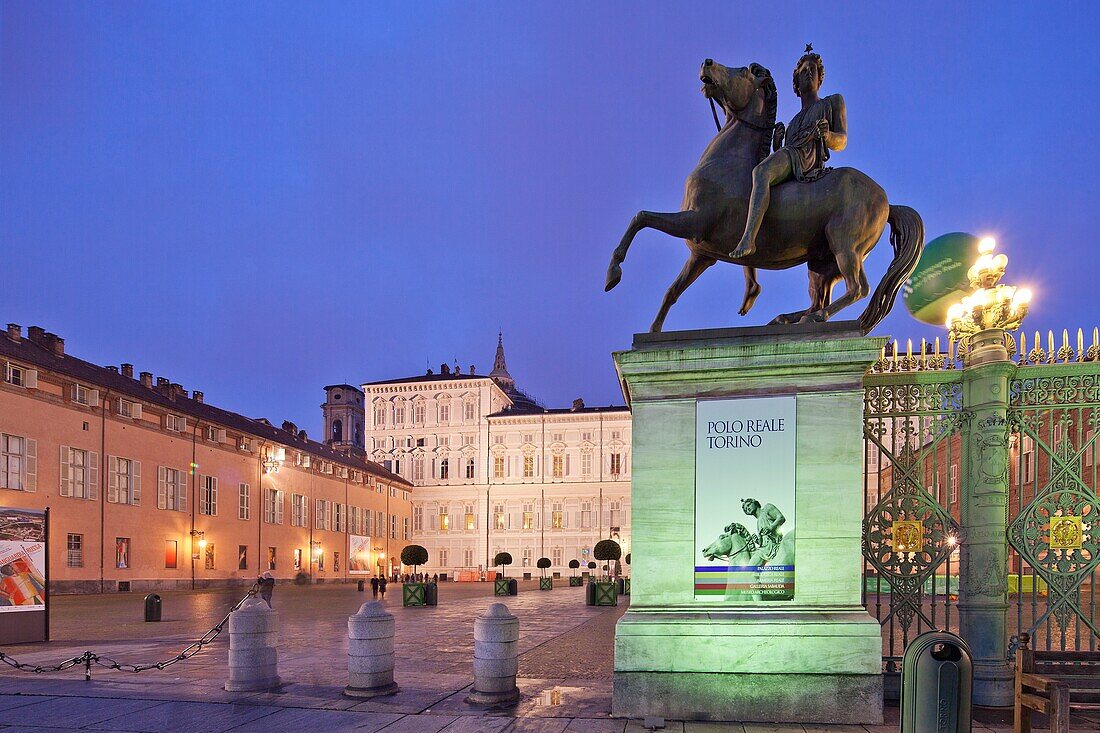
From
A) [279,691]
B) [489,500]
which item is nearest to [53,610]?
[279,691]

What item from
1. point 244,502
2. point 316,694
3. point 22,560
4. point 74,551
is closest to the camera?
point 316,694

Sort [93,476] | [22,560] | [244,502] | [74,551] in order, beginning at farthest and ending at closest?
[244,502], [93,476], [74,551], [22,560]

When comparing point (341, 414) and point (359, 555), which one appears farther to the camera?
point (341, 414)

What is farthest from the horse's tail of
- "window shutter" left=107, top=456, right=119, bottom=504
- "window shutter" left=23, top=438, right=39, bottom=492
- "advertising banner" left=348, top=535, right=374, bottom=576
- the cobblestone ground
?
"advertising banner" left=348, top=535, right=374, bottom=576

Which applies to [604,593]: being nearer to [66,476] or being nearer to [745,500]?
[745,500]

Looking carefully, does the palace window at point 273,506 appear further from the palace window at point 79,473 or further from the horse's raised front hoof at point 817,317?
the horse's raised front hoof at point 817,317

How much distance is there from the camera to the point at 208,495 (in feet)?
143

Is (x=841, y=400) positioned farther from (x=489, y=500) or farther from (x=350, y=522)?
(x=489, y=500)

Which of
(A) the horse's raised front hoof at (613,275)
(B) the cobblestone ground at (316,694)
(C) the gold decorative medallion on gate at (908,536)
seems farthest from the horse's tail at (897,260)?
(B) the cobblestone ground at (316,694)

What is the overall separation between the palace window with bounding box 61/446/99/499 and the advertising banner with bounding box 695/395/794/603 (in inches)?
1390

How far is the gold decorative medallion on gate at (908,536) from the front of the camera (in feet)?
24.0

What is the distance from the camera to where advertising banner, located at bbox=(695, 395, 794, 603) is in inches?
265

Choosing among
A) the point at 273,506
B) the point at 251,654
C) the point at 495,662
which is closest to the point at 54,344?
the point at 273,506

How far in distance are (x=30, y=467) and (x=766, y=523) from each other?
114 ft
